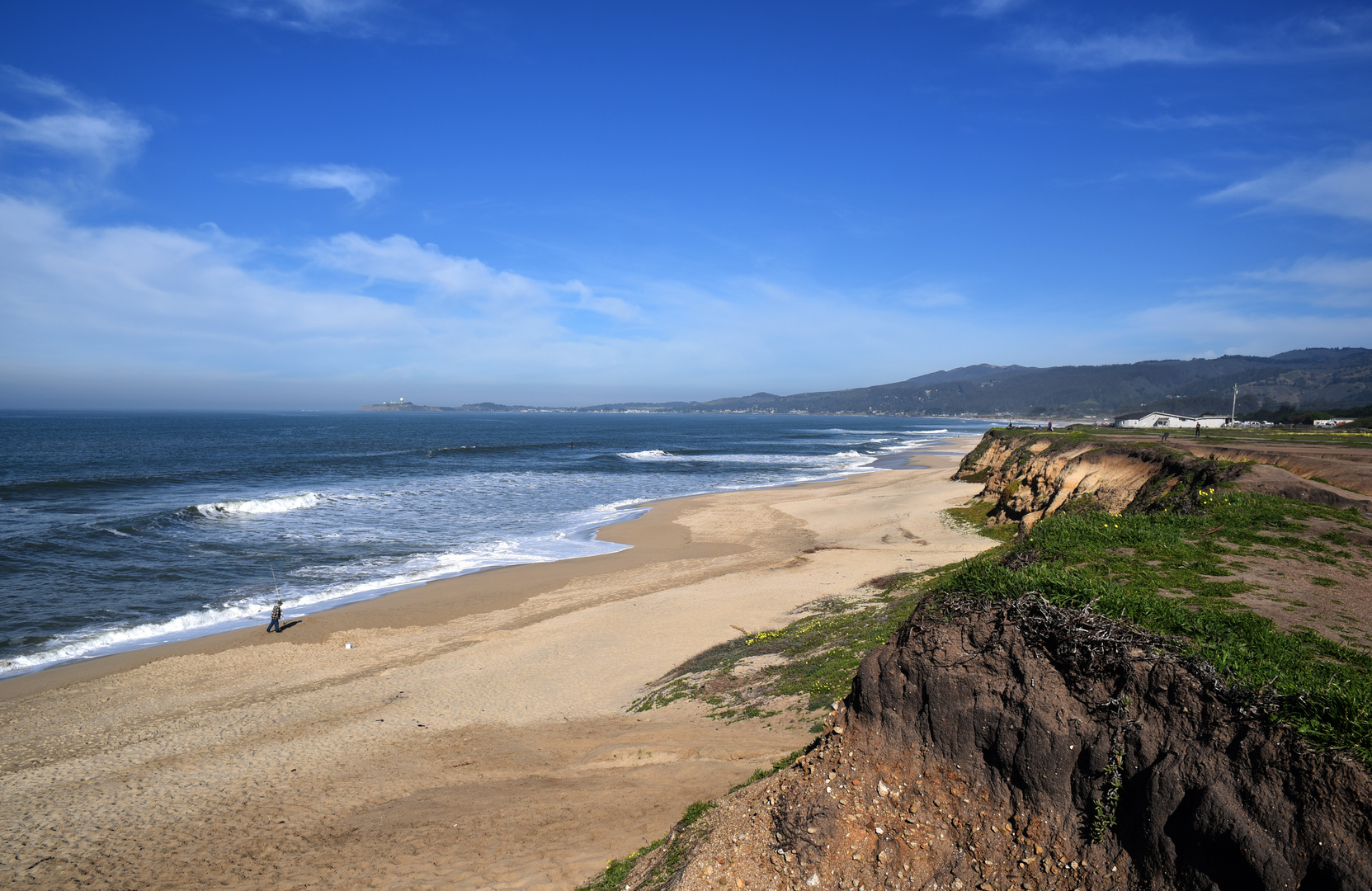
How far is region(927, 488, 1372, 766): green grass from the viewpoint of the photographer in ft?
12.2

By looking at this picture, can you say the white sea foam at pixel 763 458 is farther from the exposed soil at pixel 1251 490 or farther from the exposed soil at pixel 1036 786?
the exposed soil at pixel 1036 786

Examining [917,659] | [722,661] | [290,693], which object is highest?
[917,659]

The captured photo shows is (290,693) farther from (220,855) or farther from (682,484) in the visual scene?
(682,484)

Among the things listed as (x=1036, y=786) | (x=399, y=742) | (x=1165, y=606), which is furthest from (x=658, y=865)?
(x=399, y=742)

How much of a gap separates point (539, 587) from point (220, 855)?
11.6 meters

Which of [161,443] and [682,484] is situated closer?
[682,484]

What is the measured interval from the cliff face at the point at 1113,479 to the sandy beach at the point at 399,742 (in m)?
5.13

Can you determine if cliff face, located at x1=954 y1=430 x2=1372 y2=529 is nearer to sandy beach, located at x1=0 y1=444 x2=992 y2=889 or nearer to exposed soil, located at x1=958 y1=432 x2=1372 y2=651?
exposed soil, located at x1=958 y1=432 x2=1372 y2=651

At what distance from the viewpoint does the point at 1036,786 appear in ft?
14.8

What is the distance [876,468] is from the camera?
2077 inches

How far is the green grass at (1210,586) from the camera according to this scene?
12.2 feet

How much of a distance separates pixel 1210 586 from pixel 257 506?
37.3m

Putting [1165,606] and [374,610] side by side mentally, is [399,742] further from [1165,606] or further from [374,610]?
[1165,606]

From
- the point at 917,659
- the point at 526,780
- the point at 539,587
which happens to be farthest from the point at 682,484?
the point at 917,659
